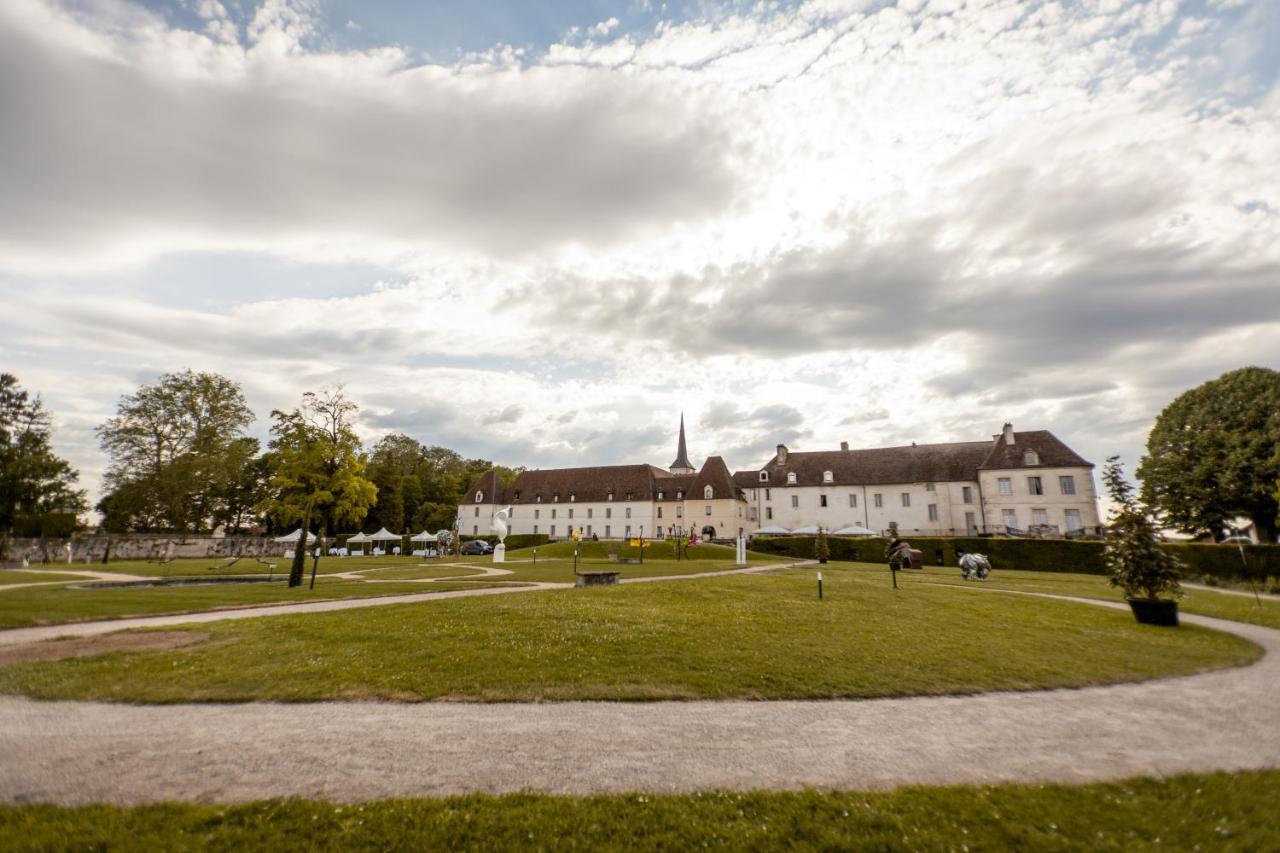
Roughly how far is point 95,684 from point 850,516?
219ft

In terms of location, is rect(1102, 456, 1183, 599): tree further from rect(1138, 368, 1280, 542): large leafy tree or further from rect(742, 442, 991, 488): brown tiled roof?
rect(742, 442, 991, 488): brown tiled roof

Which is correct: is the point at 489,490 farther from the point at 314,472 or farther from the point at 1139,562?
the point at 1139,562

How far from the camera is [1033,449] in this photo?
5759cm

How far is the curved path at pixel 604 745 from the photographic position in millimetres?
5844

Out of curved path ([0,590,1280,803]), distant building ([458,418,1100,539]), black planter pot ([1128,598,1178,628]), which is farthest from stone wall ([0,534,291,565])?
black planter pot ([1128,598,1178,628])

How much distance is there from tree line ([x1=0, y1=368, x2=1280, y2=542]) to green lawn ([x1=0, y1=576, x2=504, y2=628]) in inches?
156

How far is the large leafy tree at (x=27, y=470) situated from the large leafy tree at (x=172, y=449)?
441 cm

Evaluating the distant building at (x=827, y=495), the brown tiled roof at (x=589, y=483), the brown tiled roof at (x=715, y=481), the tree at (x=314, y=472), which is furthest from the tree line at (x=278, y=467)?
the brown tiled roof at (x=715, y=481)

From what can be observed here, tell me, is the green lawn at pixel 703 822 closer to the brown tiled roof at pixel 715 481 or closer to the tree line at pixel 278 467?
the tree line at pixel 278 467

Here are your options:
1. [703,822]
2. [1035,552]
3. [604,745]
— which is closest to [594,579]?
[604,745]

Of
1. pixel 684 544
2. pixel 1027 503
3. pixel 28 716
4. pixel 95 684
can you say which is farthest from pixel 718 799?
pixel 1027 503

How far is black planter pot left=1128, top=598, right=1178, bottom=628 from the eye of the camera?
1616cm

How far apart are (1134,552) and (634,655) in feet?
51.9

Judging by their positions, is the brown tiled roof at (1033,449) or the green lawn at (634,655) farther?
the brown tiled roof at (1033,449)
